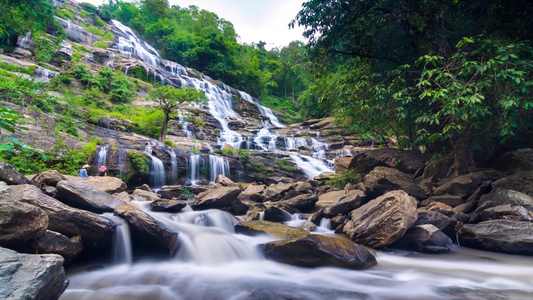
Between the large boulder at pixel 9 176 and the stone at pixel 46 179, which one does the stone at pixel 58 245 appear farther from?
the stone at pixel 46 179

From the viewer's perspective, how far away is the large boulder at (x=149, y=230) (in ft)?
16.3

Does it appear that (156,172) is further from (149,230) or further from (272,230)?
(272,230)

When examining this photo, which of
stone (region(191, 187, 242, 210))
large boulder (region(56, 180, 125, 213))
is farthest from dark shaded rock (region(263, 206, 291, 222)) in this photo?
large boulder (region(56, 180, 125, 213))

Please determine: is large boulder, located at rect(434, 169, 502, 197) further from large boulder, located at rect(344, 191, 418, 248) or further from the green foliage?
the green foliage

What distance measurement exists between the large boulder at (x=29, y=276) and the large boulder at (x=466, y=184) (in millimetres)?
8456

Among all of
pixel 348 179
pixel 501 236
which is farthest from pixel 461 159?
pixel 348 179

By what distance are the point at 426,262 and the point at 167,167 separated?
40.5 ft

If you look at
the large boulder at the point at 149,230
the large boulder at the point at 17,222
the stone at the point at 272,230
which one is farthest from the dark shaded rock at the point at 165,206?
the large boulder at the point at 17,222

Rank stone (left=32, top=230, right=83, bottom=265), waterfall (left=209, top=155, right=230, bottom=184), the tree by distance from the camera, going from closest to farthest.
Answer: stone (left=32, top=230, right=83, bottom=265) → waterfall (left=209, top=155, right=230, bottom=184) → the tree

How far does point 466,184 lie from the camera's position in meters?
6.79

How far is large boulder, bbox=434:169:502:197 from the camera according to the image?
6.77 m

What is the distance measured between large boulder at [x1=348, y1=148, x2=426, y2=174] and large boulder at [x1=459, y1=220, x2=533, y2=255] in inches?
175

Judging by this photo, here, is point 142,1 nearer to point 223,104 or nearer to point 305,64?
point 223,104

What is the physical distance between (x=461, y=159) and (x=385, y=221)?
14.6ft
